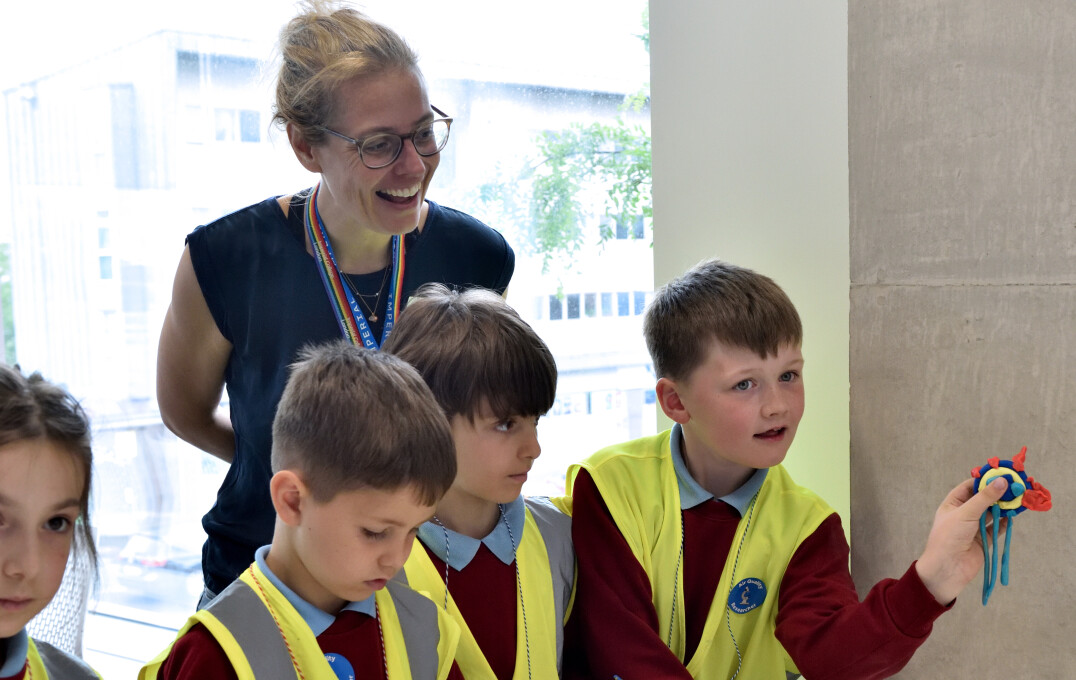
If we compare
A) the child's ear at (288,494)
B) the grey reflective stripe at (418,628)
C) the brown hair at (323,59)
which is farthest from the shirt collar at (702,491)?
the brown hair at (323,59)

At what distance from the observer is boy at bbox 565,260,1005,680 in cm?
186

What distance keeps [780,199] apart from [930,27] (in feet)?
1.93

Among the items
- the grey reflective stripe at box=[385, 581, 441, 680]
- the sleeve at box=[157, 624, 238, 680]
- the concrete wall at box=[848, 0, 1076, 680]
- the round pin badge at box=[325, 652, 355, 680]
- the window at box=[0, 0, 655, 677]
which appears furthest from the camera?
the window at box=[0, 0, 655, 677]

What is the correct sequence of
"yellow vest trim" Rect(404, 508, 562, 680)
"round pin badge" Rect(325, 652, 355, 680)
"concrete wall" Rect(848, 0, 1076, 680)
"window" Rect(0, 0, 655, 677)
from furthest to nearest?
"window" Rect(0, 0, 655, 677) < "concrete wall" Rect(848, 0, 1076, 680) < "yellow vest trim" Rect(404, 508, 562, 680) < "round pin badge" Rect(325, 652, 355, 680)

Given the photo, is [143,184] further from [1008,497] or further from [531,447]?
[1008,497]

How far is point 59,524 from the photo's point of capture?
1450mm

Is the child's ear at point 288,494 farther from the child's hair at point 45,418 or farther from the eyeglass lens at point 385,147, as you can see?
the eyeglass lens at point 385,147

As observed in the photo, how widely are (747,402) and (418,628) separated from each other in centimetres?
74

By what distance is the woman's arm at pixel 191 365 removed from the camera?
6.55 feet

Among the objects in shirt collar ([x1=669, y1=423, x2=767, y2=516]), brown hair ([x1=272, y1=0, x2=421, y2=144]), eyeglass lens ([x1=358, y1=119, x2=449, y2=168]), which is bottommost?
shirt collar ([x1=669, y1=423, x2=767, y2=516])

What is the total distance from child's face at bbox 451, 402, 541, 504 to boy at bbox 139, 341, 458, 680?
0.80 ft

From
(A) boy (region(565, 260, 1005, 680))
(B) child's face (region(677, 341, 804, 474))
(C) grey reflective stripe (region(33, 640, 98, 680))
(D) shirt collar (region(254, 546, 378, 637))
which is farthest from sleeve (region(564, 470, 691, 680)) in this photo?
(C) grey reflective stripe (region(33, 640, 98, 680))

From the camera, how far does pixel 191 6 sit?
13.4 ft

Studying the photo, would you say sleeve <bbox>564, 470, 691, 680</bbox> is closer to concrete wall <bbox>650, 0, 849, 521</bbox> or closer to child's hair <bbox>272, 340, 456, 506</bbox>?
child's hair <bbox>272, 340, 456, 506</bbox>
